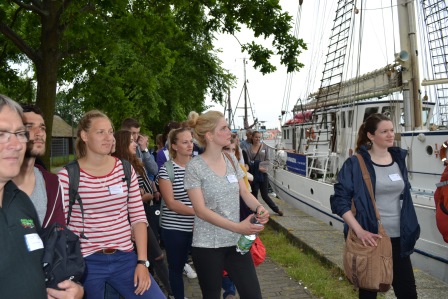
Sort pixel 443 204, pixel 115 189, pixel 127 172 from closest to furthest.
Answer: pixel 115 189 → pixel 127 172 → pixel 443 204

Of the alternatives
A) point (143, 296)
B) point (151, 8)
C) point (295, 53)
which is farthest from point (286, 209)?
point (143, 296)

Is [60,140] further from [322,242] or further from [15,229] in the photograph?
[15,229]

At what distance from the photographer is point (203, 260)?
3.12 metres

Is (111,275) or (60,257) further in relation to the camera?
(111,275)

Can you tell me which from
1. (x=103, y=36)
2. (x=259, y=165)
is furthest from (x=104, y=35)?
(x=259, y=165)

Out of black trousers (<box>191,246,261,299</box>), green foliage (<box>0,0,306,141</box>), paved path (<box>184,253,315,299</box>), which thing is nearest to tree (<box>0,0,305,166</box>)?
green foliage (<box>0,0,306,141</box>)

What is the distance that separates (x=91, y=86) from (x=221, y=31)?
4.05m

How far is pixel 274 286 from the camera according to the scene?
5.22 m

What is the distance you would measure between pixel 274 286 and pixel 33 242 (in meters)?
3.94

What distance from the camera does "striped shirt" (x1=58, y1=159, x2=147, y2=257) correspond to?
113 inches

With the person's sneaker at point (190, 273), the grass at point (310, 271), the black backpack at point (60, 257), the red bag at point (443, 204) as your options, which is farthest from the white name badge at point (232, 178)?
the person's sneaker at point (190, 273)

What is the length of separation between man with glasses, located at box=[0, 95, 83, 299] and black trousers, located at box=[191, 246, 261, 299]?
Answer: 1.50m

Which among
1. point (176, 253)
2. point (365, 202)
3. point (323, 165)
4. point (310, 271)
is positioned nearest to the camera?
point (365, 202)

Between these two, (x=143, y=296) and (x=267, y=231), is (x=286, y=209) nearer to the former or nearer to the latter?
(x=267, y=231)
